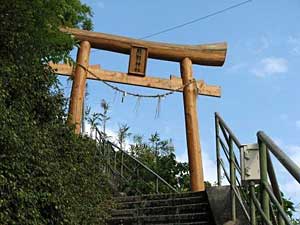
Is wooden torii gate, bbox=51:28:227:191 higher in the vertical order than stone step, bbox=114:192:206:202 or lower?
higher

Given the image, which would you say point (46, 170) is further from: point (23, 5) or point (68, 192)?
point (23, 5)

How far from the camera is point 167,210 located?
20.7 feet

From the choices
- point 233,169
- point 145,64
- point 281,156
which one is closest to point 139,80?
point 145,64

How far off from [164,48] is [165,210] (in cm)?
497

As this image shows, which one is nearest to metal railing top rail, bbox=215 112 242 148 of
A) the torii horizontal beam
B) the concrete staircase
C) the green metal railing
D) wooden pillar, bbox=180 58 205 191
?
the green metal railing

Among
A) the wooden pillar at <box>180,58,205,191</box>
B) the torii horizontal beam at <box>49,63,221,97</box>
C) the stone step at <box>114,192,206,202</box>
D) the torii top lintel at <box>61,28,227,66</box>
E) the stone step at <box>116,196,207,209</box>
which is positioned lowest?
the stone step at <box>116,196,207,209</box>

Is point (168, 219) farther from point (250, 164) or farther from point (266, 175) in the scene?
point (266, 175)

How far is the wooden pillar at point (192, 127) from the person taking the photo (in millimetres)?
9422

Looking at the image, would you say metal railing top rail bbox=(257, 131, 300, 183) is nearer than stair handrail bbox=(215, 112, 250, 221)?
Yes

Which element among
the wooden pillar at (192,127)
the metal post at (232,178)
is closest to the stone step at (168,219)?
the metal post at (232,178)

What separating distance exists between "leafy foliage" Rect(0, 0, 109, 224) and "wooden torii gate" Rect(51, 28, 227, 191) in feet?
11.2

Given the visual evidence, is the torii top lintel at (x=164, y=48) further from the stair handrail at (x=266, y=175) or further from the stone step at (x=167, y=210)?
the stair handrail at (x=266, y=175)

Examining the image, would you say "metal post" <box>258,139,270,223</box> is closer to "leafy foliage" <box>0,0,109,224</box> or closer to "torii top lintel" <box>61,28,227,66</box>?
"leafy foliage" <box>0,0,109,224</box>

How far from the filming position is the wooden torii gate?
392 inches
